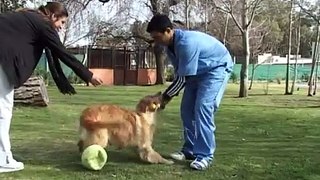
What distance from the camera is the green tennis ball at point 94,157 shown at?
219 inches

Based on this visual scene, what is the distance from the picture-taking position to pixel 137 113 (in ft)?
19.5

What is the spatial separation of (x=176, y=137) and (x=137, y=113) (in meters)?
2.55

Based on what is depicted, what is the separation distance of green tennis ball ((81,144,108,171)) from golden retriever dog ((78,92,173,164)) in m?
0.21

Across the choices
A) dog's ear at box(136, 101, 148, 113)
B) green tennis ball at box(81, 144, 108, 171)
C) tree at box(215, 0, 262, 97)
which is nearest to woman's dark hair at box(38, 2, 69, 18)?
dog's ear at box(136, 101, 148, 113)

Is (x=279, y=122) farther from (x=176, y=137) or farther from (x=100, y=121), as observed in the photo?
(x=100, y=121)

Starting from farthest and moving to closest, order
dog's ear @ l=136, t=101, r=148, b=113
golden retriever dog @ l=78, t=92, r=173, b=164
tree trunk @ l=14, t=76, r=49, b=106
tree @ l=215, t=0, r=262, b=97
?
tree @ l=215, t=0, r=262, b=97
tree trunk @ l=14, t=76, r=49, b=106
dog's ear @ l=136, t=101, r=148, b=113
golden retriever dog @ l=78, t=92, r=173, b=164

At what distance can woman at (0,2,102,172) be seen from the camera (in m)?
5.29

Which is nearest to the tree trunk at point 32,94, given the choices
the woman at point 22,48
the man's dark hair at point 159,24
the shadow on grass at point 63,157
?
the shadow on grass at point 63,157

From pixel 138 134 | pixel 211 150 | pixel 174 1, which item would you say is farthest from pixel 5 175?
pixel 174 1

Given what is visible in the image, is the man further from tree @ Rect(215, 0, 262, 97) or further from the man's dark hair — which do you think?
tree @ Rect(215, 0, 262, 97)

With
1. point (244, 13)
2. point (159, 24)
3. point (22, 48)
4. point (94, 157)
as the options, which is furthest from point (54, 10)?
point (244, 13)

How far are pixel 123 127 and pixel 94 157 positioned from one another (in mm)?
484

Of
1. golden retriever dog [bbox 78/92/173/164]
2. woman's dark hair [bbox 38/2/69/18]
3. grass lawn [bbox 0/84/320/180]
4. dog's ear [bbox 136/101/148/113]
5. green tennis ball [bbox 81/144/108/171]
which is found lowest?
grass lawn [bbox 0/84/320/180]

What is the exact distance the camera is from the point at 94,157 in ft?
18.3
